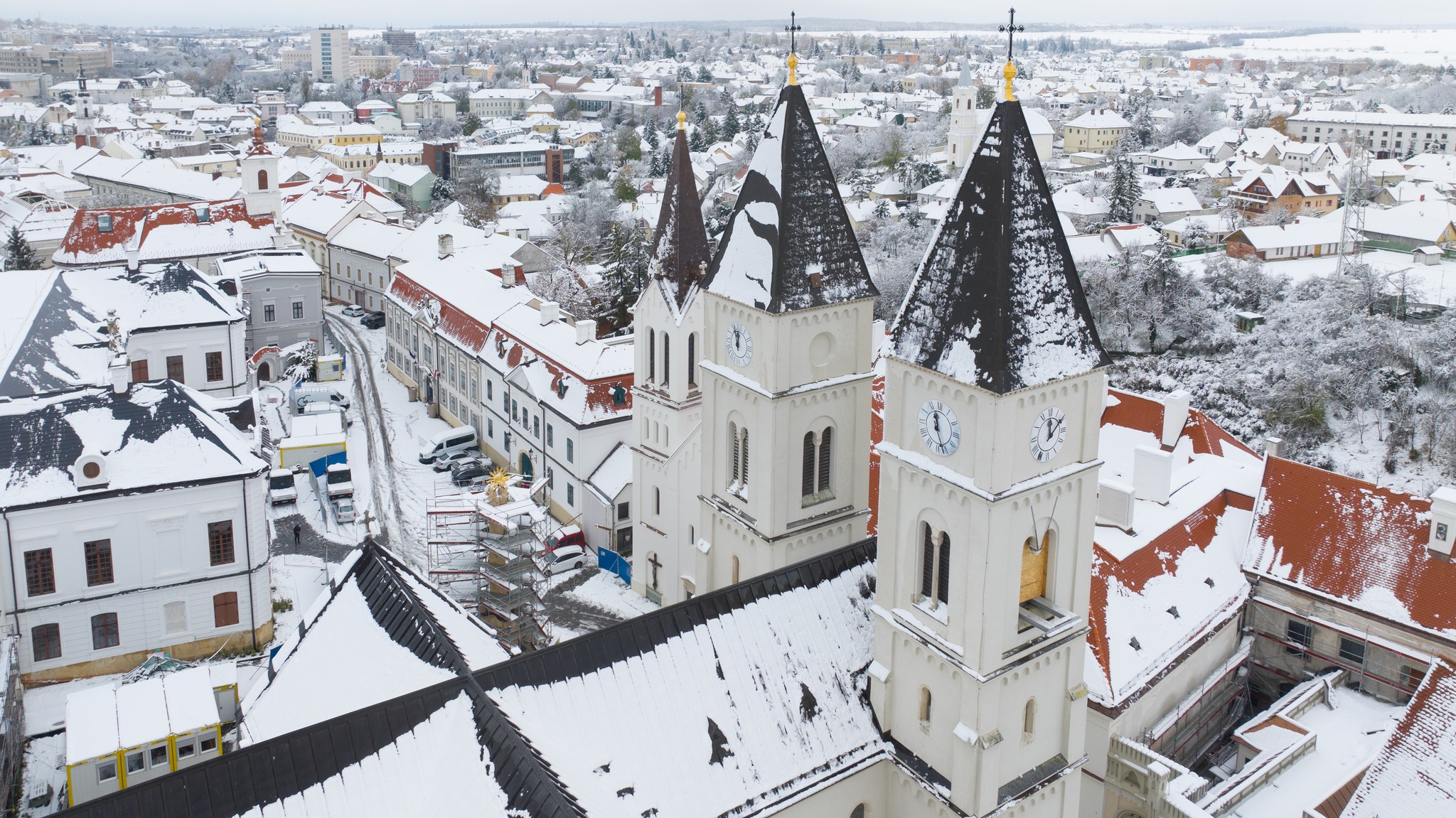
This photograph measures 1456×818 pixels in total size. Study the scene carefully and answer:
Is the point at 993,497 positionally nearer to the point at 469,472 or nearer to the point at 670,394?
the point at 670,394

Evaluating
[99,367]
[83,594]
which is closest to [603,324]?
[99,367]

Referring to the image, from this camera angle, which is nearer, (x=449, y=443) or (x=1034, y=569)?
(x=1034, y=569)

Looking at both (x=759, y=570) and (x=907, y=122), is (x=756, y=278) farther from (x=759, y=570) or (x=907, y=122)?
(x=907, y=122)

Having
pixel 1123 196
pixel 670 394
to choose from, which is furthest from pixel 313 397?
pixel 1123 196

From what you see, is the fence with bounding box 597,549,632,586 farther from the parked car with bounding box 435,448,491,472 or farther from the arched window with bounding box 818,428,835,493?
the arched window with bounding box 818,428,835,493

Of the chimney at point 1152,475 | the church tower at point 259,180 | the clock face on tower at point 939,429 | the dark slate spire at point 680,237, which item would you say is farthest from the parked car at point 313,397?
the clock face on tower at point 939,429

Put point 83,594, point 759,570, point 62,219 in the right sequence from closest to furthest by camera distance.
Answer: point 759,570 → point 83,594 → point 62,219
